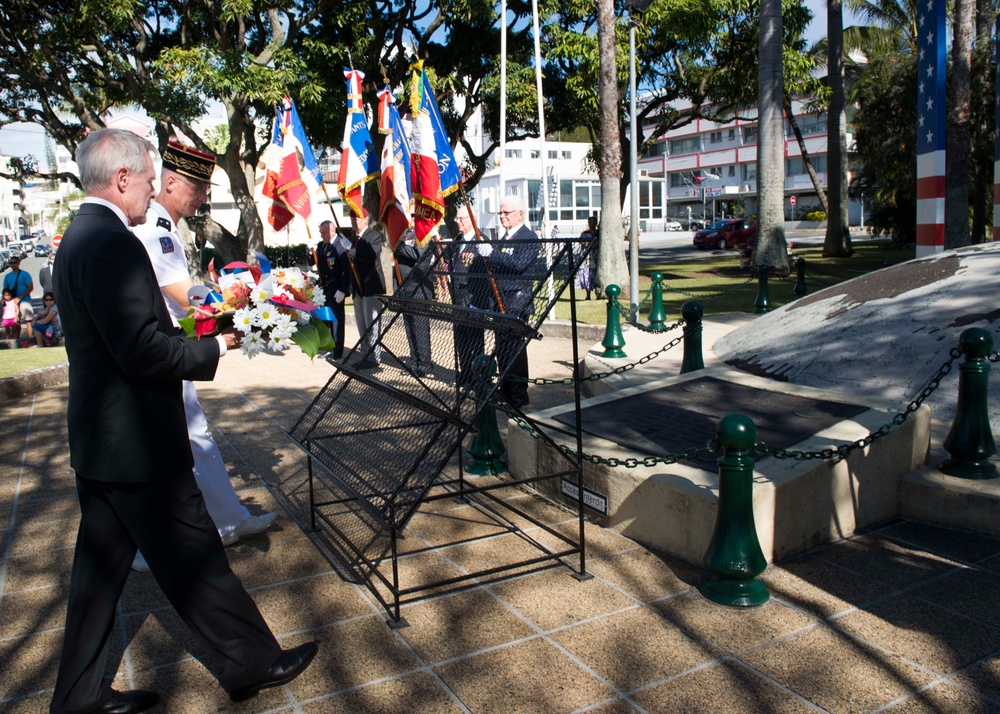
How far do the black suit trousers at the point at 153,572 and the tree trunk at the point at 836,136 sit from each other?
2611cm

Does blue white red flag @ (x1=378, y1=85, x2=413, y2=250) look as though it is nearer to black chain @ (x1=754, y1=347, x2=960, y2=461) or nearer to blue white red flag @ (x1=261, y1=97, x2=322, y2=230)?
blue white red flag @ (x1=261, y1=97, x2=322, y2=230)

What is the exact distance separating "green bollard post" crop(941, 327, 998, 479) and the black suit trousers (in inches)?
156

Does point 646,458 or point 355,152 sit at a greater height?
point 355,152

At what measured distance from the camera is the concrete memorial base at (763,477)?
4141 millimetres

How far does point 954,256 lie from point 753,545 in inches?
202

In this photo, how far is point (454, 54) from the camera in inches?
920

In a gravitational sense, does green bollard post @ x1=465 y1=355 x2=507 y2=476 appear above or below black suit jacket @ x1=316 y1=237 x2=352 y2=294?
below

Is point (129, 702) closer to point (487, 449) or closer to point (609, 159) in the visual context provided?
point (487, 449)

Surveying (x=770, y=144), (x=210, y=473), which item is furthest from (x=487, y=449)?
(x=770, y=144)

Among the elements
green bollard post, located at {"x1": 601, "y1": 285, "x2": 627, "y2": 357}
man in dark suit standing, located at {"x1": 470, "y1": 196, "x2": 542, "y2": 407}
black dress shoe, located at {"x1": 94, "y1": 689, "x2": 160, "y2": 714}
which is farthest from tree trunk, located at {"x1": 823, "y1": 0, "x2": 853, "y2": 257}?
black dress shoe, located at {"x1": 94, "y1": 689, "x2": 160, "y2": 714}

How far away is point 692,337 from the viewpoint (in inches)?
284

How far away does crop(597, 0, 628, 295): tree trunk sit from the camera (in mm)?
16234

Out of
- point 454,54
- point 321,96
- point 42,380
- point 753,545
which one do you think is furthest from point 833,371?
point 454,54

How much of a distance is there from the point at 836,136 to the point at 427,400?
2532cm
